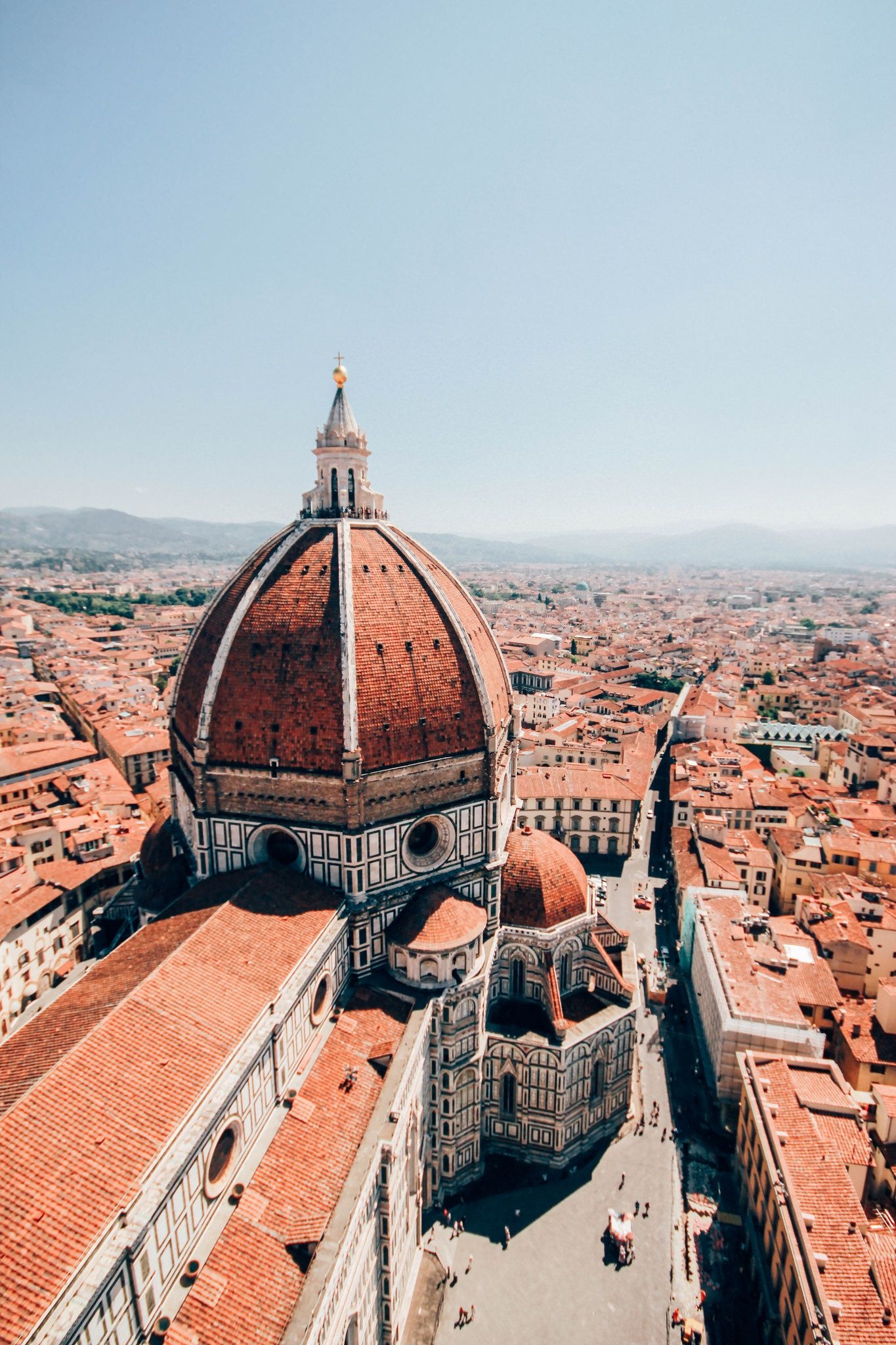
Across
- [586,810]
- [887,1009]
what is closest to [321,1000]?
[887,1009]

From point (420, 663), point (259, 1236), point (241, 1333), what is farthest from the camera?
point (420, 663)

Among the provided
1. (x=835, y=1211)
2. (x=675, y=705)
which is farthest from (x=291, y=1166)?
(x=675, y=705)

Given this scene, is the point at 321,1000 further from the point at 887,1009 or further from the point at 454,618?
the point at 887,1009

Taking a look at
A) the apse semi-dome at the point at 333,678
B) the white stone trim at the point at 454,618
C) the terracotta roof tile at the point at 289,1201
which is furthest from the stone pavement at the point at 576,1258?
the white stone trim at the point at 454,618

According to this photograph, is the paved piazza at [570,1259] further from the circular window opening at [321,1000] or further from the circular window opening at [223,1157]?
the circular window opening at [223,1157]

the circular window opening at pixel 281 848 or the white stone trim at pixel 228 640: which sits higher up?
the white stone trim at pixel 228 640

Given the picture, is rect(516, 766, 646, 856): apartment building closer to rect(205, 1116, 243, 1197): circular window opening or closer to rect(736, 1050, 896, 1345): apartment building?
rect(736, 1050, 896, 1345): apartment building

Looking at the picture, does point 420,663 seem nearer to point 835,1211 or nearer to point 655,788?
point 835,1211
